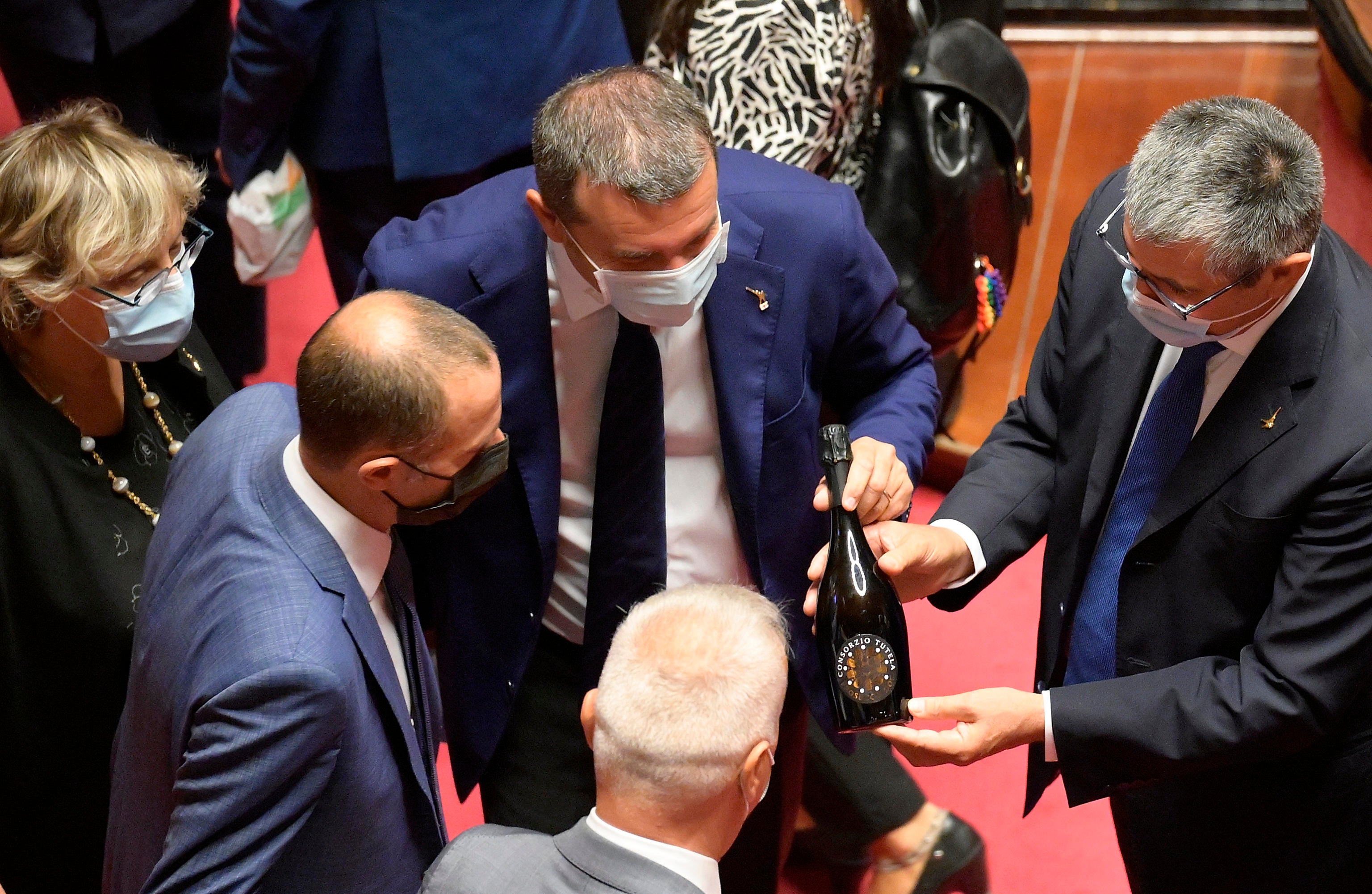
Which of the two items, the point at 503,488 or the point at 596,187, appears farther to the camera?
the point at 503,488

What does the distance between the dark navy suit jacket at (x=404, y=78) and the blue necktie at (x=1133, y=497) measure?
152 centimetres

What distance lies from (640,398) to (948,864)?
1541mm

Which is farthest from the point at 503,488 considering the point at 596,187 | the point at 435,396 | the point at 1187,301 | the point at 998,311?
the point at 998,311

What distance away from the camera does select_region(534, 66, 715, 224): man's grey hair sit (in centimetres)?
195

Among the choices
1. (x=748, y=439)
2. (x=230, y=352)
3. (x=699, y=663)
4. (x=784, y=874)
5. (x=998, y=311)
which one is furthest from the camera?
(x=230, y=352)

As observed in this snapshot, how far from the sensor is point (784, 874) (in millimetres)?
3168

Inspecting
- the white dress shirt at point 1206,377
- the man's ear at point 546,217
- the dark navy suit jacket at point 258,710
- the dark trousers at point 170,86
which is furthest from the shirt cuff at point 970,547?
the dark trousers at point 170,86

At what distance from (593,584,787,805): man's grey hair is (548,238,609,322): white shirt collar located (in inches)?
24.1

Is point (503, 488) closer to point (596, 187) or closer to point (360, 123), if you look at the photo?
point (596, 187)

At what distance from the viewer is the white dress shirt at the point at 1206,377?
1944mm

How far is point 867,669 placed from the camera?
2102 mm

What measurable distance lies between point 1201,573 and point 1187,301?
1.44 feet

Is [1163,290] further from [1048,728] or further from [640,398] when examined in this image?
[640,398]

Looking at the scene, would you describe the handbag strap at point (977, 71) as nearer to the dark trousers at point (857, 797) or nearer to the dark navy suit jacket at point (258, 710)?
the dark trousers at point (857, 797)
